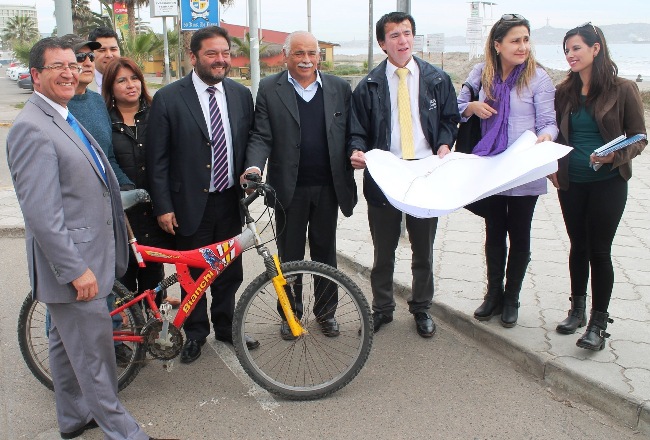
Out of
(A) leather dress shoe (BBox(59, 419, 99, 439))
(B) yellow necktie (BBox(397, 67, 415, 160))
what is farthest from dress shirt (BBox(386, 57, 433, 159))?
(A) leather dress shoe (BBox(59, 419, 99, 439))

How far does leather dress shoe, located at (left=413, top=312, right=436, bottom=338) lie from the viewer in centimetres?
470

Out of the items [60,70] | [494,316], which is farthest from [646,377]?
[60,70]

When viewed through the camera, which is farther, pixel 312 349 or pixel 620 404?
pixel 312 349

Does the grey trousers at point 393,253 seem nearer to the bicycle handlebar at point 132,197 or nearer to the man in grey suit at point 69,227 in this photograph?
the bicycle handlebar at point 132,197

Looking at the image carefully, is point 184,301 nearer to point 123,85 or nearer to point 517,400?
point 123,85

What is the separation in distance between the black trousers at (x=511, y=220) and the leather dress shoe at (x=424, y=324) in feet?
2.32

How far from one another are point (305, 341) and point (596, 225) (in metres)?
2.02

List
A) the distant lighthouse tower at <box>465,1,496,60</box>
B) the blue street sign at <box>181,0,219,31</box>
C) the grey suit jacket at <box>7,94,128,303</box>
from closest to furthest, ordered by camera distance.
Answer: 1. the grey suit jacket at <box>7,94,128,303</box>
2. the blue street sign at <box>181,0,219,31</box>
3. the distant lighthouse tower at <box>465,1,496,60</box>

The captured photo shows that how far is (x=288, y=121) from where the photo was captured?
14.1 feet

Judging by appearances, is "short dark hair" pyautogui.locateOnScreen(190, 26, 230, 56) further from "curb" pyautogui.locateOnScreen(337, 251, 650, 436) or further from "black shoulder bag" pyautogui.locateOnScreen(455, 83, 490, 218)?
"curb" pyautogui.locateOnScreen(337, 251, 650, 436)

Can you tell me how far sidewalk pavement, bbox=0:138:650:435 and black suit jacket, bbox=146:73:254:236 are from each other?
171cm

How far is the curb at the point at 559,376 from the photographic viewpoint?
357 centimetres

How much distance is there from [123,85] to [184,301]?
56.2 inches

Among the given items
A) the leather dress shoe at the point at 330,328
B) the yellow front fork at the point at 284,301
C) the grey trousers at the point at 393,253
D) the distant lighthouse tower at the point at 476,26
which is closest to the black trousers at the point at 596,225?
the grey trousers at the point at 393,253
